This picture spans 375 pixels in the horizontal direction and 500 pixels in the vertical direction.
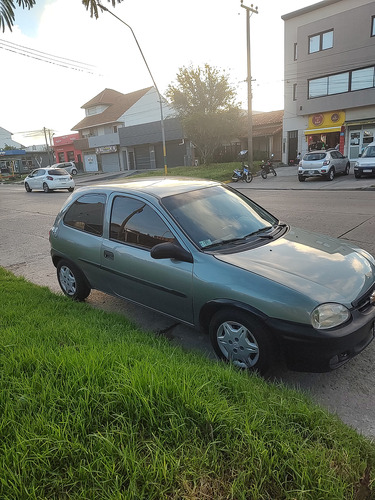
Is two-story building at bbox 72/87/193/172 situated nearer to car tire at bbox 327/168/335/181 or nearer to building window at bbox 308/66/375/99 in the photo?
building window at bbox 308/66/375/99

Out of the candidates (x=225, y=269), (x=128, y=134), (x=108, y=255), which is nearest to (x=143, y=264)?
(x=108, y=255)

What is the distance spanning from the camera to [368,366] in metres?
3.24

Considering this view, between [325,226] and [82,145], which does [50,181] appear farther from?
[82,145]

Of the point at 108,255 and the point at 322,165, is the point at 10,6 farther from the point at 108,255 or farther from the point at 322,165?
the point at 322,165

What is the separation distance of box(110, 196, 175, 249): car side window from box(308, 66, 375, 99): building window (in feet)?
90.4

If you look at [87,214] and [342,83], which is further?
[342,83]

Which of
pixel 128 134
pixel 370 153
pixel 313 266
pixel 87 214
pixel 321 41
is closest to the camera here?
pixel 313 266

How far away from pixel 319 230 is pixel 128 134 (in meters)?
35.6

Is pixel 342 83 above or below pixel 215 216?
above

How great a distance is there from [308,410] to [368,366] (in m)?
1.31

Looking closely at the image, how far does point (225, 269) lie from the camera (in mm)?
3070

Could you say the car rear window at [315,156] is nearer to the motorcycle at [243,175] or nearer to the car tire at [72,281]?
the motorcycle at [243,175]

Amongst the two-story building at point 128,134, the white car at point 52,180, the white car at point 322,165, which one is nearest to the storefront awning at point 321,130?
the white car at point 322,165

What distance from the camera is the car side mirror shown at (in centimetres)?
326
